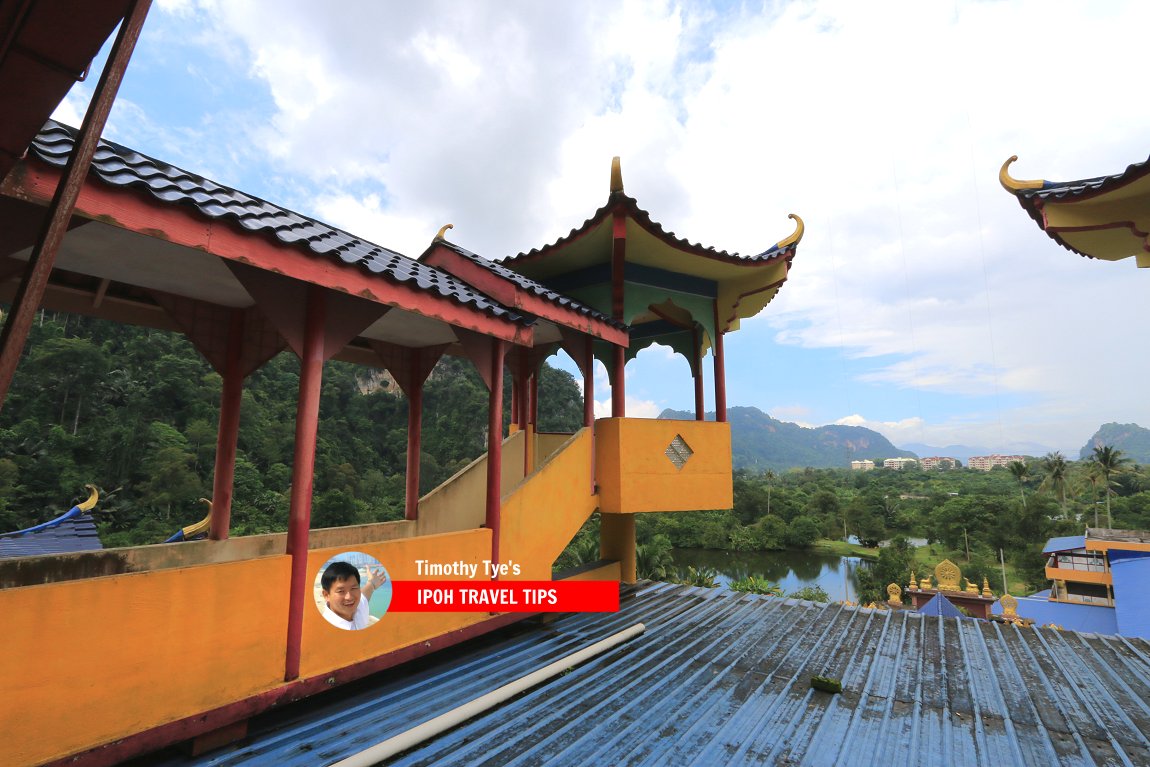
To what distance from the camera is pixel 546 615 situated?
5289 mm

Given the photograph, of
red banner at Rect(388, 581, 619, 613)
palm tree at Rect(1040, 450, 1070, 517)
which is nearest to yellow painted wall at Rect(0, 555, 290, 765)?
red banner at Rect(388, 581, 619, 613)

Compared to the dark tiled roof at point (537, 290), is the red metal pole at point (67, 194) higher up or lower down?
lower down

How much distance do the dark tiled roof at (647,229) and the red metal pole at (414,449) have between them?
207cm

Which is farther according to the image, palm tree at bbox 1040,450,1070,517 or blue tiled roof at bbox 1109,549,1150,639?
palm tree at bbox 1040,450,1070,517

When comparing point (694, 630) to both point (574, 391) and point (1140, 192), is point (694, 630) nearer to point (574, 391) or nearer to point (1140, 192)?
point (1140, 192)

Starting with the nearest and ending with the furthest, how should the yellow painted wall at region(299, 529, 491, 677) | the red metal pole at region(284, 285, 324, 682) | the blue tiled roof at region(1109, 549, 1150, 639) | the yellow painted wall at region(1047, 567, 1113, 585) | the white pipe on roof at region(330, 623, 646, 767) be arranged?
the white pipe on roof at region(330, 623, 646, 767)
the red metal pole at region(284, 285, 324, 682)
the yellow painted wall at region(299, 529, 491, 677)
the blue tiled roof at region(1109, 549, 1150, 639)
the yellow painted wall at region(1047, 567, 1113, 585)

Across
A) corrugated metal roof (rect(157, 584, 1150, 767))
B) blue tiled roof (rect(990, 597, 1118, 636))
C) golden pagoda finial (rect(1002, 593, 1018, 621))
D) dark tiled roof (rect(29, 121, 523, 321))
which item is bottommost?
blue tiled roof (rect(990, 597, 1118, 636))

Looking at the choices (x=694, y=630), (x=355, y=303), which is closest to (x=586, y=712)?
(x=694, y=630)

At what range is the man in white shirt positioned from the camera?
11.1ft

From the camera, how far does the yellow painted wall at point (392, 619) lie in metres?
3.28

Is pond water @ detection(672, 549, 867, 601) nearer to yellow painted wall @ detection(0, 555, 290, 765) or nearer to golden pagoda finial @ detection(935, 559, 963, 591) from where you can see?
golden pagoda finial @ detection(935, 559, 963, 591)

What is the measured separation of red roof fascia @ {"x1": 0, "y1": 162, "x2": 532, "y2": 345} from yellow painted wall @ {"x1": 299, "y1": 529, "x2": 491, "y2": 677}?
1628mm

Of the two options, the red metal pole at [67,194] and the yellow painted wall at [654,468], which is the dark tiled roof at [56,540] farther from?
the red metal pole at [67,194]

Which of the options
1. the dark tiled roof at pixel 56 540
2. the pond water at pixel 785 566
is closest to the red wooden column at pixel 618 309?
the dark tiled roof at pixel 56 540
